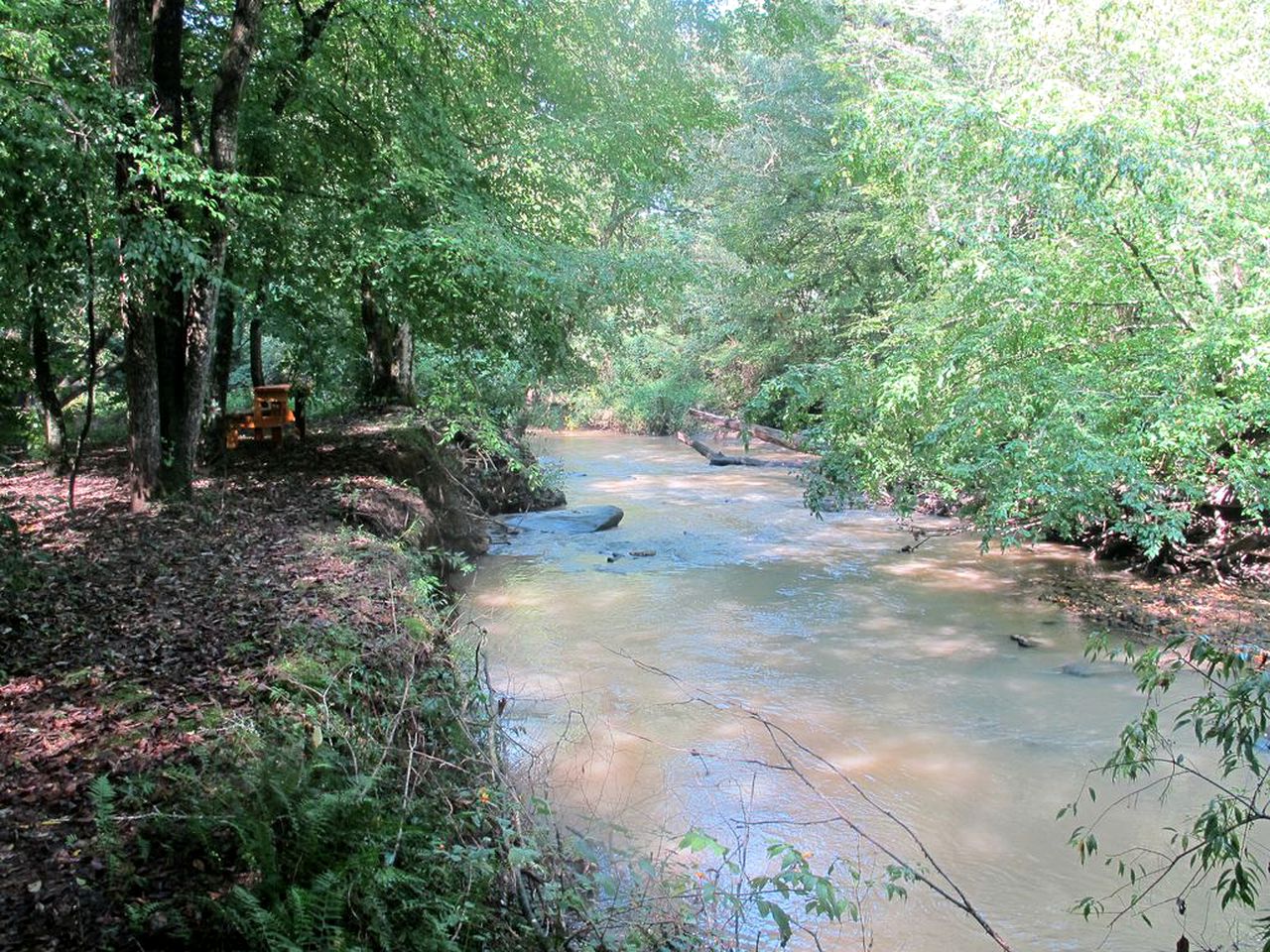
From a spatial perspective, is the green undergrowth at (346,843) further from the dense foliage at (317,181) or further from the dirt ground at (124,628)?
the dense foliage at (317,181)

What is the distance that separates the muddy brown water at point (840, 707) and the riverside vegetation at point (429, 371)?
24.0 inches

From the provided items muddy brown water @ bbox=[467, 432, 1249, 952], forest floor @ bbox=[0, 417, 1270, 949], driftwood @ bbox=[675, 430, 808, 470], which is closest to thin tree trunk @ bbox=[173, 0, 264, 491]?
forest floor @ bbox=[0, 417, 1270, 949]

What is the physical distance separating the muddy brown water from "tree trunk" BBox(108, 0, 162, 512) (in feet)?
11.6

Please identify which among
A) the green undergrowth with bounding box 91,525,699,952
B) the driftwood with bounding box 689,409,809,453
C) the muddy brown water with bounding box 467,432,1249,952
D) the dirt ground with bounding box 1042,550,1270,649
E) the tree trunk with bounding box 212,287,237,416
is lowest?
the muddy brown water with bounding box 467,432,1249,952

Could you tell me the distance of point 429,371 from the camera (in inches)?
591

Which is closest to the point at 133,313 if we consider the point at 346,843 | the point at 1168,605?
the point at 346,843

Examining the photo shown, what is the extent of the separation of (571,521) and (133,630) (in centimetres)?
923

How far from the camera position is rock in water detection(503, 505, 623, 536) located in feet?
45.6

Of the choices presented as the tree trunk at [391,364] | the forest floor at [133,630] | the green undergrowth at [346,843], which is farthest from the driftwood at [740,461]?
the green undergrowth at [346,843]

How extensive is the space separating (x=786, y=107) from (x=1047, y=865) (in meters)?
18.1

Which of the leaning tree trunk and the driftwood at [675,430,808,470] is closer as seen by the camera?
the leaning tree trunk

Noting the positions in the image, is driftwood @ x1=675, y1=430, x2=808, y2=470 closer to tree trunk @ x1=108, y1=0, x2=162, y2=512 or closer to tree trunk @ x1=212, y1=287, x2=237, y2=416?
tree trunk @ x1=212, y1=287, x2=237, y2=416

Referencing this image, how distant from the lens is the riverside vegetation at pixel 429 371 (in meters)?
3.24

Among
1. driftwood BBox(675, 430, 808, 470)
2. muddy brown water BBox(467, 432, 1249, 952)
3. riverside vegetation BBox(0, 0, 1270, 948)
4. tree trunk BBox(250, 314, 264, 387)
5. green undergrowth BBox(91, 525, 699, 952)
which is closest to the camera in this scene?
green undergrowth BBox(91, 525, 699, 952)
